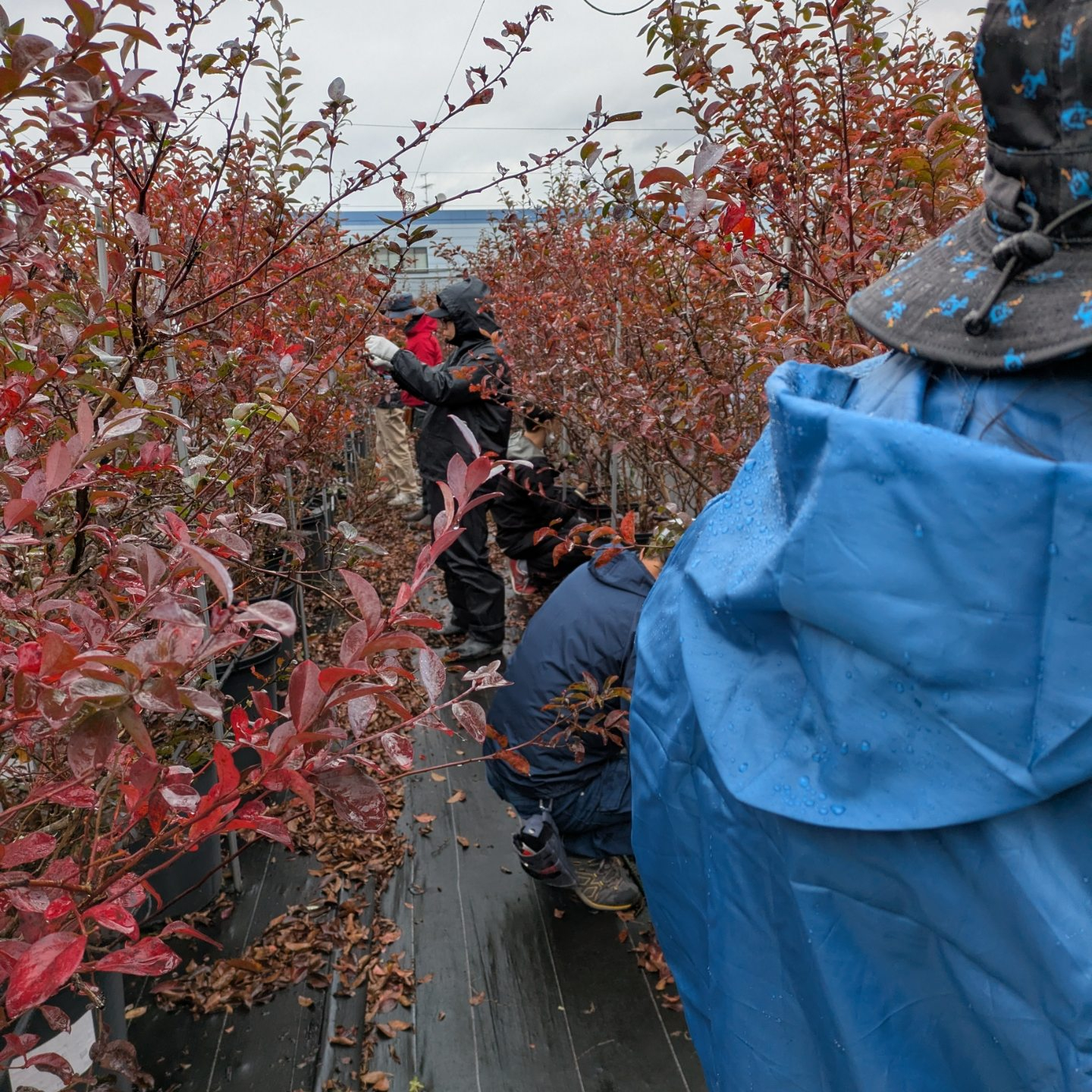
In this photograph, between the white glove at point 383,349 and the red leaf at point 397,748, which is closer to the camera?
the red leaf at point 397,748

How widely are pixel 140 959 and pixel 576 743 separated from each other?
1.48 metres

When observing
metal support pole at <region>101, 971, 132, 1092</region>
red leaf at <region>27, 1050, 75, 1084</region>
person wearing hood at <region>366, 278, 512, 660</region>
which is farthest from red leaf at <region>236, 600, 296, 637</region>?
person wearing hood at <region>366, 278, 512, 660</region>

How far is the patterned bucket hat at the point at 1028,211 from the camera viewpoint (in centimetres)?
65

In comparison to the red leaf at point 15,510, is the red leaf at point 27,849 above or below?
below

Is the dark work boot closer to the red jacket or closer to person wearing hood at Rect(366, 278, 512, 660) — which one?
person wearing hood at Rect(366, 278, 512, 660)

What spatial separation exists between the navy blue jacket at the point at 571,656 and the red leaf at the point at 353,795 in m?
1.54

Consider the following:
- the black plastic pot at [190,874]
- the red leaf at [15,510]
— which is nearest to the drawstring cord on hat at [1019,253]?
the red leaf at [15,510]

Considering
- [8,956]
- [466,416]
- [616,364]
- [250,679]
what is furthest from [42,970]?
[466,416]

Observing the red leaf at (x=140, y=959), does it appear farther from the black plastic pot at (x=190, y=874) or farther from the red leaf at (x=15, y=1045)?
the black plastic pot at (x=190, y=874)

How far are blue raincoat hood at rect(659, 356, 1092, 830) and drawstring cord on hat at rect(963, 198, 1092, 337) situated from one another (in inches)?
5.0

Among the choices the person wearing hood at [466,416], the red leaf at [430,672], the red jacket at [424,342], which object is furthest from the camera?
the red jacket at [424,342]

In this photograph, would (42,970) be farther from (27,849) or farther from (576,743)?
(576,743)

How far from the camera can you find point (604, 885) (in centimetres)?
282

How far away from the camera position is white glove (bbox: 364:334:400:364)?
15.6ft
